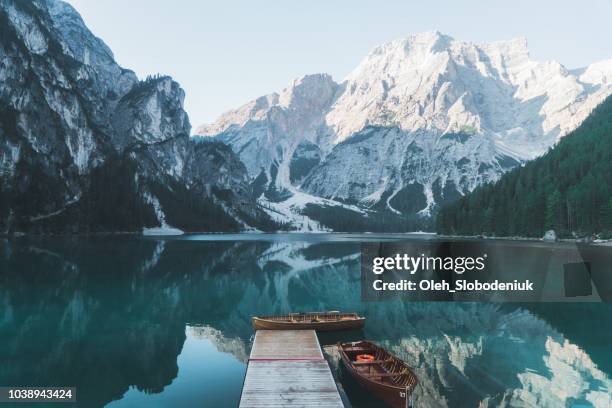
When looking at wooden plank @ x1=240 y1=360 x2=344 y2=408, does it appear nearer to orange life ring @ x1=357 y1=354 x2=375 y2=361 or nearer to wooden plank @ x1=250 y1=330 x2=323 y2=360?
wooden plank @ x1=250 y1=330 x2=323 y2=360

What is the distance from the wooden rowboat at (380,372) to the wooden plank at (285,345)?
269 centimetres

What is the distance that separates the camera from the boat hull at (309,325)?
139 ft

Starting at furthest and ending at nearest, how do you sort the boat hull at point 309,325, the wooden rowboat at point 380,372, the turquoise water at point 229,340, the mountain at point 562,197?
1. the mountain at point 562,197
2. the boat hull at point 309,325
3. the turquoise water at point 229,340
4. the wooden rowboat at point 380,372

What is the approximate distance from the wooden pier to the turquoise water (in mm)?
1549

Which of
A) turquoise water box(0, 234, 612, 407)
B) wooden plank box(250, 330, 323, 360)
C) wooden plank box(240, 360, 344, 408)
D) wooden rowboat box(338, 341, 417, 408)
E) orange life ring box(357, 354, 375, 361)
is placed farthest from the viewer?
wooden plank box(250, 330, 323, 360)

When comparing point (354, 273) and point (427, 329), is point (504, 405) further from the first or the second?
point (354, 273)

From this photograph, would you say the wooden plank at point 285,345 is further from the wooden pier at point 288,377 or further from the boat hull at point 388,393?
the boat hull at point 388,393

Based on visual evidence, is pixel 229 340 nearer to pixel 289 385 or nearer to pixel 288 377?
pixel 288 377

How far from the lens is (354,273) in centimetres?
8938

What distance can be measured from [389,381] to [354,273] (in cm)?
6376

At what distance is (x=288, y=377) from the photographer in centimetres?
2733

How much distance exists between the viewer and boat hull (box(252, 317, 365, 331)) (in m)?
42.3

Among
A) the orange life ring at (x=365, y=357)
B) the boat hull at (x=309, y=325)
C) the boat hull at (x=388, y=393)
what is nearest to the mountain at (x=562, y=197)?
the boat hull at (x=309, y=325)

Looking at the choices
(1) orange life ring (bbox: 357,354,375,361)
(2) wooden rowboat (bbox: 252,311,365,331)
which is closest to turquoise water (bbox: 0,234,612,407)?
(2) wooden rowboat (bbox: 252,311,365,331)
